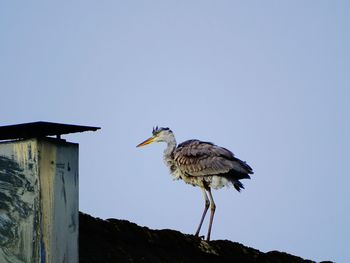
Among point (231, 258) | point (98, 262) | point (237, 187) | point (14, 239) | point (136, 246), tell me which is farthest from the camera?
point (237, 187)

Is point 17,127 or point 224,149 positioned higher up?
point 224,149

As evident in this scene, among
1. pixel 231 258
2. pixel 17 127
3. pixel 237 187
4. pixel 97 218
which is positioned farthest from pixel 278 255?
pixel 237 187

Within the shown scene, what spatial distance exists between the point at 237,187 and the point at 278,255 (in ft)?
21.1

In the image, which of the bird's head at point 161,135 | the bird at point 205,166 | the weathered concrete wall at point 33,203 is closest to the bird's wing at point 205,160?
the bird at point 205,166

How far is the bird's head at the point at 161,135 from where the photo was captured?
1489cm

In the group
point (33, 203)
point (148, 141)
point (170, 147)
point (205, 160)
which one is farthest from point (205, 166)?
point (33, 203)

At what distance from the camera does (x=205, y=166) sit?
523 inches

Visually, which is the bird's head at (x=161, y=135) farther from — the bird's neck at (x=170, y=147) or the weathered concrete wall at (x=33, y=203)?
the weathered concrete wall at (x=33, y=203)

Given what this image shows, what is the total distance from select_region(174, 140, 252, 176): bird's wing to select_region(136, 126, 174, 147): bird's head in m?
0.72

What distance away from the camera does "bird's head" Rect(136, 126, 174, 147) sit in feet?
48.9

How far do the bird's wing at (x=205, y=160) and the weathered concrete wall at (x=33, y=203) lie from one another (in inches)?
354

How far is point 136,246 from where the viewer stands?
5836mm

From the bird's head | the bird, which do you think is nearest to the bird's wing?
the bird

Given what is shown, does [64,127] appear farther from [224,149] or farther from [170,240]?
[224,149]
